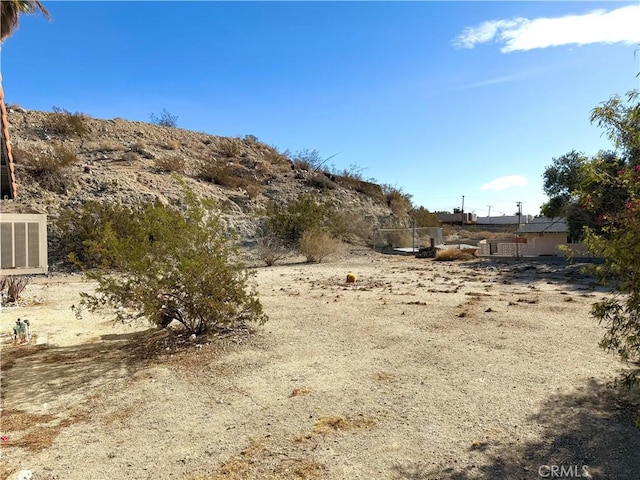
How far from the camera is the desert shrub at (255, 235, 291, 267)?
2177 cm

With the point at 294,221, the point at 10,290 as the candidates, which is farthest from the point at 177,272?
the point at 294,221

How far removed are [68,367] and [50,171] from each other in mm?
21017

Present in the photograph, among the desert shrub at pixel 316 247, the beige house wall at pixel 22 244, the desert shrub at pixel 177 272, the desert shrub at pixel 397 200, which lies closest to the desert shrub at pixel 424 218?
the desert shrub at pixel 397 200

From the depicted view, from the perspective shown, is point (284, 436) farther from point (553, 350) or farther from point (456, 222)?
point (456, 222)

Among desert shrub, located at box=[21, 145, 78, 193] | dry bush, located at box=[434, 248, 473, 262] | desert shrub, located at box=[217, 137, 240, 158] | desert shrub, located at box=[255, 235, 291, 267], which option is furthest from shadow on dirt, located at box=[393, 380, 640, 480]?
desert shrub, located at box=[217, 137, 240, 158]

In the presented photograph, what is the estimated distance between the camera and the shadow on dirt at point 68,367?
5133mm

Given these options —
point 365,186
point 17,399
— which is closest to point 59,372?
point 17,399

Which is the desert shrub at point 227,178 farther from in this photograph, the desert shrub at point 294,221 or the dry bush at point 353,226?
the dry bush at point 353,226

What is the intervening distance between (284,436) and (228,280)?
348cm

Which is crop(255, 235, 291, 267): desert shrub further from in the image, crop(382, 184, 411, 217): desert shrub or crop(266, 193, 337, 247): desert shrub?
crop(382, 184, 411, 217): desert shrub

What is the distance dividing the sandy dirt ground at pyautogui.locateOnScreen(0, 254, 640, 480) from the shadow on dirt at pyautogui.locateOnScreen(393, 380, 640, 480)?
0.05 feet

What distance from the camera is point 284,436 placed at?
155 inches

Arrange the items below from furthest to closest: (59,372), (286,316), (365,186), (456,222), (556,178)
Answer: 1. (456,222)
2. (365,186)
3. (556,178)
4. (286,316)
5. (59,372)

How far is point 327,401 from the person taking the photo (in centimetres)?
467
